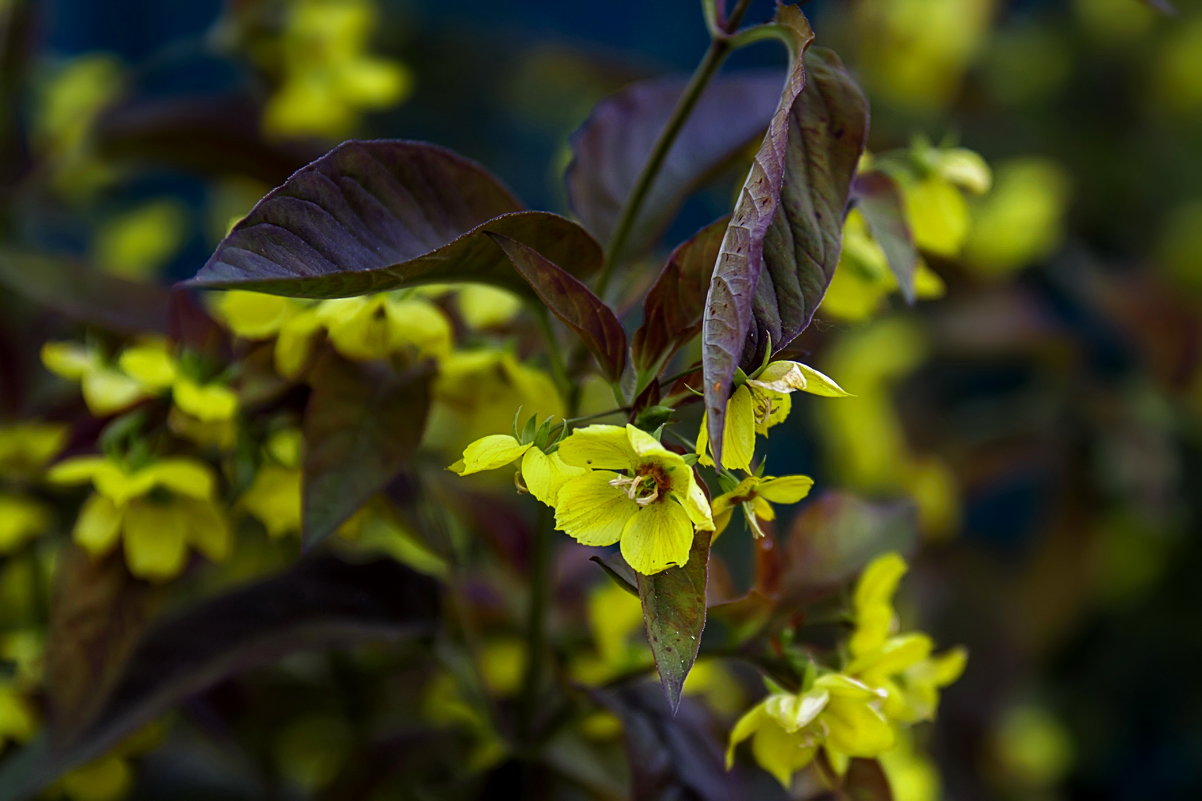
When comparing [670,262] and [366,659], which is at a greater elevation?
[670,262]

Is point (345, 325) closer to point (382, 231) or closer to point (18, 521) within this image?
point (382, 231)

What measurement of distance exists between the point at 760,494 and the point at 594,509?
6 centimetres

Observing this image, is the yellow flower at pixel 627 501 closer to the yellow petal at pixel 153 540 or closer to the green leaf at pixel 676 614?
the green leaf at pixel 676 614

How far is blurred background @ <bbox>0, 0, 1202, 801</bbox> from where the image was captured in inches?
34.9

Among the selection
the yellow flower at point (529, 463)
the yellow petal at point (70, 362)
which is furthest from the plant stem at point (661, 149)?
the yellow petal at point (70, 362)

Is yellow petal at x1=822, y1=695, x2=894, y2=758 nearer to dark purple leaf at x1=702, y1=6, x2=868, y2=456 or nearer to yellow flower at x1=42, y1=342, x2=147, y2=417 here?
dark purple leaf at x1=702, y1=6, x2=868, y2=456

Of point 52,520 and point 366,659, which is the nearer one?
point 52,520

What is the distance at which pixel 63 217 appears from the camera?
113 cm

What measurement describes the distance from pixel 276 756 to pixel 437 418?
→ 0.27 meters

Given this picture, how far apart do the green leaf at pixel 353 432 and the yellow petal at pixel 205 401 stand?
0.04 m

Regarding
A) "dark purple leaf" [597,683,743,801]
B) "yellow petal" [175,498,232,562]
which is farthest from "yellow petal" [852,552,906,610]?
"yellow petal" [175,498,232,562]

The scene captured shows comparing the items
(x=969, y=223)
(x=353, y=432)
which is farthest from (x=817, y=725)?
(x=969, y=223)

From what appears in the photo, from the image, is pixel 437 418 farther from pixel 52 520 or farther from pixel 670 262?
pixel 670 262

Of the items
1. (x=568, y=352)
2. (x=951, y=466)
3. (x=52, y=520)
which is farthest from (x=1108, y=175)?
(x=52, y=520)
